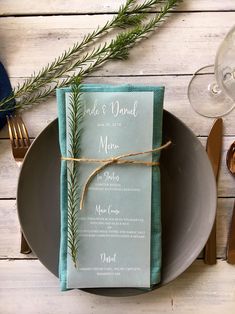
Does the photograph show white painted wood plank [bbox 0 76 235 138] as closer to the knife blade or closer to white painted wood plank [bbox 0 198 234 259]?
the knife blade

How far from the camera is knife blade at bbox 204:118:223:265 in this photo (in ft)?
2.65

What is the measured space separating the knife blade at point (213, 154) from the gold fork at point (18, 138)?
0.32 m

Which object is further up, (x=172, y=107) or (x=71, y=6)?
(x=71, y=6)

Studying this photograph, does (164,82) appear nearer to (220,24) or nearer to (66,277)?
(220,24)

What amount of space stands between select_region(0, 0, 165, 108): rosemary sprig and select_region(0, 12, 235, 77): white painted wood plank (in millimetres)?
14

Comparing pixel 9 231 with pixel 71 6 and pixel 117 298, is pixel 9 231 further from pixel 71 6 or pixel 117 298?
pixel 71 6

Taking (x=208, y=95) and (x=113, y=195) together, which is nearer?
(x=113, y=195)

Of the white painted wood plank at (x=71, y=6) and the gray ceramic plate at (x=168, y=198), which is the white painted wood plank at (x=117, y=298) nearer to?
the gray ceramic plate at (x=168, y=198)

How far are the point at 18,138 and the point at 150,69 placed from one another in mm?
268

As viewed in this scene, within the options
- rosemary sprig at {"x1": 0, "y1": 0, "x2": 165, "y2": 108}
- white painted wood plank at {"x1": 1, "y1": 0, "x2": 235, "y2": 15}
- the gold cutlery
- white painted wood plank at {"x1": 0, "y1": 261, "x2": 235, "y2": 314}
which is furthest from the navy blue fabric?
the gold cutlery

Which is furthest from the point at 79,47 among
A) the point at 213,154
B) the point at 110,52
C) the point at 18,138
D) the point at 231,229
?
the point at 231,229

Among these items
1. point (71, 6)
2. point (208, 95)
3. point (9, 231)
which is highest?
point (71, 6)

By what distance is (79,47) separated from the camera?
818 mm

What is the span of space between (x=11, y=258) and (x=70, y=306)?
14cm
